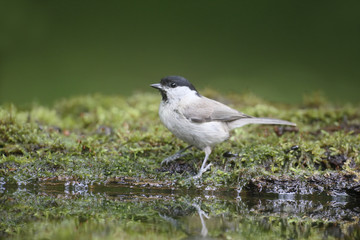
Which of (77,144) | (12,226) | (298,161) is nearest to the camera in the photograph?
(12,226)

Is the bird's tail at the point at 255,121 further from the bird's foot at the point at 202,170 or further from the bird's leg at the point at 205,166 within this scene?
the bird's foot at the point at 202,170

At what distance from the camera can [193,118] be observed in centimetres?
325

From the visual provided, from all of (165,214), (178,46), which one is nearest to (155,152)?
(165,214)

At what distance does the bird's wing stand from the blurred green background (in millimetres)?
3149

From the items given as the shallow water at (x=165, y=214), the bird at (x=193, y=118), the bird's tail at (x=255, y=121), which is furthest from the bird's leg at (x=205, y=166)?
the bird's tail at (x=255, y=121)

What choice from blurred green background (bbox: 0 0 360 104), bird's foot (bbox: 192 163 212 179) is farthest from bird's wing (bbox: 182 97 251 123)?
blurred green background (bbox: 0 0 360 104)

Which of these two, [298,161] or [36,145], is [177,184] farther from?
[36,145]

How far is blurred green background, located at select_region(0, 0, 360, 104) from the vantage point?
6.77 meters

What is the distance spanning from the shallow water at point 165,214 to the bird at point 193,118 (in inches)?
20.4

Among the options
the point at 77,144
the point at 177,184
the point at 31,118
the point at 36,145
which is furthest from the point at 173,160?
the point at 31,118

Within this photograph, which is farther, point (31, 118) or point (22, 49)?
point (22, 49)

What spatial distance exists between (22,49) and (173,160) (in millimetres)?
4875

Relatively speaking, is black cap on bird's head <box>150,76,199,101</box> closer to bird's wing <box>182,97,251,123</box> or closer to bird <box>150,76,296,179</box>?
bird <box>150,76,296,179</box>

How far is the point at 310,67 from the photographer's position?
7242 mm
